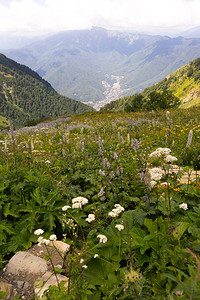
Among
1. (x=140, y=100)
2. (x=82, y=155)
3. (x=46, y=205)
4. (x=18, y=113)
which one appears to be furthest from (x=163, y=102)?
(x=18, y=113)

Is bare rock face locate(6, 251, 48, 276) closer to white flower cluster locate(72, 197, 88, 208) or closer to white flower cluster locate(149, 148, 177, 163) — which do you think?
white flower cluster locate(72, 197, 88, 208)

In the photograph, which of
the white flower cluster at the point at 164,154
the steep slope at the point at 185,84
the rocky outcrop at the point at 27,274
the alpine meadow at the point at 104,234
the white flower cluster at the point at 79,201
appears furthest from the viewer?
the steep slope at the point at 185,84

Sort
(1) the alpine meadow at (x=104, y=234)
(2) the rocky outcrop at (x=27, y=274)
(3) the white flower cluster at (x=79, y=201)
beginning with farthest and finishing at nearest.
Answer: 1. (2) the rocky outcrop at (x=27, y=274)
2. (3) the white flower cluster at (x=79, y=201)
3. (1) the alpine meadow at (x=104, y=234)

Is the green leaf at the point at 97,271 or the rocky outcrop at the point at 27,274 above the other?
the green leaf at the point at 97,271

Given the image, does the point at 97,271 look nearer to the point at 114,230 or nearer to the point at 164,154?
the point at 114,230

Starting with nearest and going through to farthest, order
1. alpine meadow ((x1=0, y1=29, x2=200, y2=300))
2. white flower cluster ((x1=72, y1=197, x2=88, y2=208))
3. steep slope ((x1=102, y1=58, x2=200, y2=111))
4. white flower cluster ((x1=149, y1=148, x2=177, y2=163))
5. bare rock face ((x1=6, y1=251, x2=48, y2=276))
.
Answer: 1. alpine meadow ((x1=0, y1=29, x2=200, y2=300))
2. white flower cluster ((x1=72, y1=197, x2=88, y2=208))
3. white flower cluster ((x1=149, y1=148, x2=177, y2=163))
4. bare rock face ((x1=6, y1=251, x2=48, y2=276))
5. steep slope ((x1=102, y1=58, x2=200, y2=111))

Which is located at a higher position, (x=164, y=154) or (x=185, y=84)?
(x=185, y=84)

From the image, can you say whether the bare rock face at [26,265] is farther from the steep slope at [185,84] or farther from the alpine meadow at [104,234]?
the steep slope at [185,84]

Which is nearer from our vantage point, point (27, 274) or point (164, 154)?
point (164, 154)

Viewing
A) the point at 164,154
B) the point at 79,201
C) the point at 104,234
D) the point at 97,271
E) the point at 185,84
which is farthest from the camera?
the point at 185,84

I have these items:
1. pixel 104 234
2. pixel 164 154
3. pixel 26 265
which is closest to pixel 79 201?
pixel 104 234

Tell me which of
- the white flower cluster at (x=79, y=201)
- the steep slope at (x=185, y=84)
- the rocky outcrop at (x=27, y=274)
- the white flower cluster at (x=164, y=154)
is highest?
the steep slope at (x=185, y=84)

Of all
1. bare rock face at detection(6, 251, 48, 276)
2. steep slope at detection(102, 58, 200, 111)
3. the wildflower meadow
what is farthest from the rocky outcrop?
steep slope at detection(102, 58, 200, 111)

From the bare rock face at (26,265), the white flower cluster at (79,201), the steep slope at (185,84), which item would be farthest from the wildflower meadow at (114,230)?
the steep slope at (185,84)
